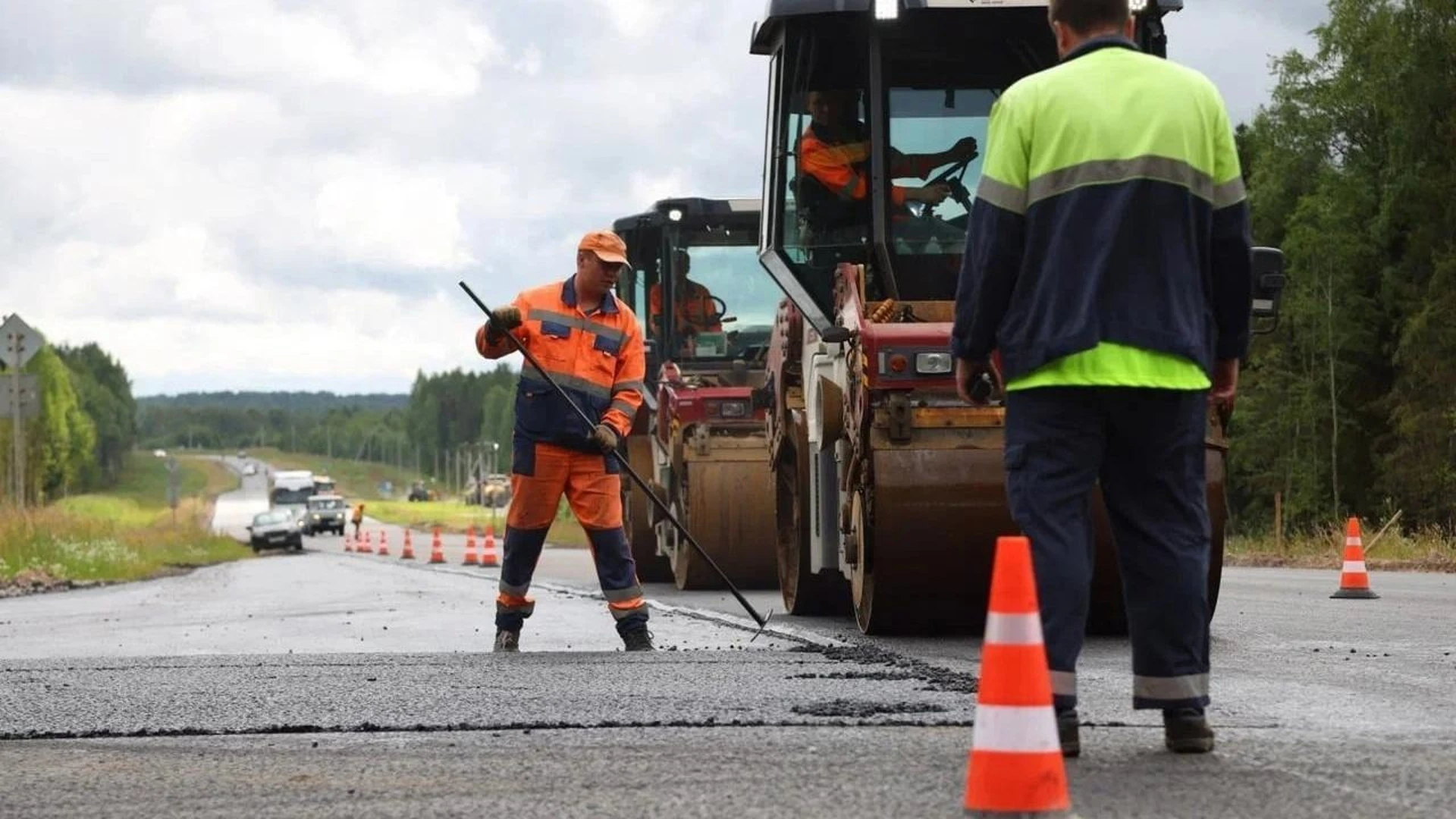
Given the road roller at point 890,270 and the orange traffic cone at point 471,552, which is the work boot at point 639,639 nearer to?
the road roller at point 890,270

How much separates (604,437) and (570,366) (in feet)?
1.40

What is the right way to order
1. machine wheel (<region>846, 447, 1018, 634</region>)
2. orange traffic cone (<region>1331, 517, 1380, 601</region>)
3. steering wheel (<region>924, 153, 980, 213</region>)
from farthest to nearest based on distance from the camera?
orange traffic cone (<region>1331, 517, 1380, 601</region>) < steering wheel (<region>924, 153, 980, 213</region>) < machine wheel (<region>846, 447, 1018, 634</region>)

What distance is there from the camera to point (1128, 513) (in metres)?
5.10

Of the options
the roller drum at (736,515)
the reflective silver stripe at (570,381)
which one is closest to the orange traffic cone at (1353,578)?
the roller drum at (736,515)

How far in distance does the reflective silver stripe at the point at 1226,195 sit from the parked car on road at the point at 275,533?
60534 millimetres

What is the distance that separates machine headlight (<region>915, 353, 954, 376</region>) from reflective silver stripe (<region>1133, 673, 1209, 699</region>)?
13.8ft

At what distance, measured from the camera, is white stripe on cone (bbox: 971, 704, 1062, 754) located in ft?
12.8

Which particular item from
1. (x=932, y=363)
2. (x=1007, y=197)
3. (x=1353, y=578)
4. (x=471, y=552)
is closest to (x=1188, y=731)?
(x=1007, y=197)

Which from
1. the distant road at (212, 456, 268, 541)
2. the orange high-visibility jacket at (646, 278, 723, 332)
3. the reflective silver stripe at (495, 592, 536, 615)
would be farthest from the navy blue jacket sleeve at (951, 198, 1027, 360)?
the distant road at (212, 456, 268, 541)

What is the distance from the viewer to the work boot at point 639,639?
967 cm

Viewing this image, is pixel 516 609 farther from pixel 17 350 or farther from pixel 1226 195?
pixel 17 350

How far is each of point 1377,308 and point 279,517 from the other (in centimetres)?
3332

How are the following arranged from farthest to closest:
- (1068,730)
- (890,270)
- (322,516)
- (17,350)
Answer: (322,516)
(17,350)
(890,270)
(1068,730)

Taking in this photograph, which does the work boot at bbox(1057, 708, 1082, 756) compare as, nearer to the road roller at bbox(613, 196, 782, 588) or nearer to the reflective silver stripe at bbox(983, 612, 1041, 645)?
the reflective silver stripe at bbox(983, 612, 1041, 645)
